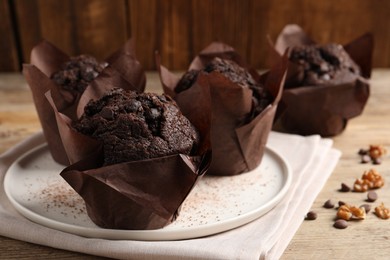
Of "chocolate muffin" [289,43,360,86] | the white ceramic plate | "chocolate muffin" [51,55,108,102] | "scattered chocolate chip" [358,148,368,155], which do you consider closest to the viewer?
the white ceramic plate

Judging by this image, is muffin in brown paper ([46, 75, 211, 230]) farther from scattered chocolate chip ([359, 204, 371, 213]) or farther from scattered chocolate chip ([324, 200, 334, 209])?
scattered chocolate chip ([359, 204, 371, 213])

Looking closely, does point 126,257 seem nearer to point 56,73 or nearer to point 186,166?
point 186,166

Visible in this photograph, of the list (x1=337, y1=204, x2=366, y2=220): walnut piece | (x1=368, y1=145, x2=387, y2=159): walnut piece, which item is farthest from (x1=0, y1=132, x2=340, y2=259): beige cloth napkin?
(x1=368, y1=145, x2=387, y2=159): walnut piece

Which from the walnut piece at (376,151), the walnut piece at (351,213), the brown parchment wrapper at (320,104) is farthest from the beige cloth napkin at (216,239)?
the brown parchment wrapper at (320,104)

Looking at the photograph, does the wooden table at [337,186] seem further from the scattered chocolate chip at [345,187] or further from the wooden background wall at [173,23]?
the wooden background wall at [173,23]

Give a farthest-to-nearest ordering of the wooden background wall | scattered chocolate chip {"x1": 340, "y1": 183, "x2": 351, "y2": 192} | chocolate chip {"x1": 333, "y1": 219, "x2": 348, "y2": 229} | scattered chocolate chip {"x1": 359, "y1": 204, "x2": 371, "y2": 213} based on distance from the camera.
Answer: the wooden background wall < scattered chocolate chip {"x1": 340, "y1": 183, "x2": 351, "y2": 192} < scattered chocolate chip {"x1": 359, "y1": 204, "x2": 371, "y2": 213} < chocolate chip {"x1": 333, "y1": 219, "x2": 348, "y2": 229}

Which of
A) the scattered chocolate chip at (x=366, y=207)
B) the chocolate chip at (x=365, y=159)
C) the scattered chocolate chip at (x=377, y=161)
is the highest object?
the scattered chocolate chip at (x=366, y=207)
